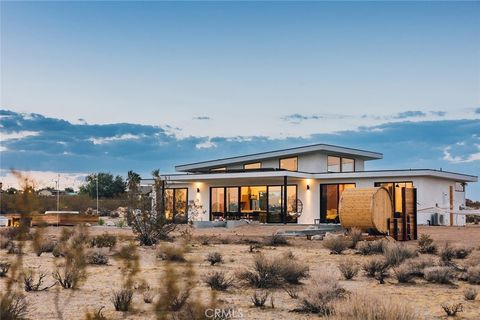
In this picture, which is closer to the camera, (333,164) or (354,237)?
(354,237)

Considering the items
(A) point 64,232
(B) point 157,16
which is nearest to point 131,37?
(B) point 157,16

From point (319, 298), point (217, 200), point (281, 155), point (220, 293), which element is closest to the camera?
point (319, 298)

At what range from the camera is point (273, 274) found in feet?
33.4

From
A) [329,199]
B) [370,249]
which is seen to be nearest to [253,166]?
[329,199]

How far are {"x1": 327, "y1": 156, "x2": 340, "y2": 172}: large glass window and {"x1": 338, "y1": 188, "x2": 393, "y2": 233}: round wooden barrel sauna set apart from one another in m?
14.7

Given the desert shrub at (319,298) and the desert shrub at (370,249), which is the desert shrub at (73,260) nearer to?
the desert shrub at (319,298)

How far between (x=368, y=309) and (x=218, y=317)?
1614mm

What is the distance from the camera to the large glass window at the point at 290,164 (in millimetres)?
35850

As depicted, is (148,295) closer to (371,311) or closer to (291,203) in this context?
(371,311)

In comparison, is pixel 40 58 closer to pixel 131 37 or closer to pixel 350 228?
pixel 131 37

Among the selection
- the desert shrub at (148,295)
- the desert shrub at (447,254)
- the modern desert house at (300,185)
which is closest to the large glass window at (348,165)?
the modern desert house at (300,185)

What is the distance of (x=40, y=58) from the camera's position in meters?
13.8

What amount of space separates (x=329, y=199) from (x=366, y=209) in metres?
13.9

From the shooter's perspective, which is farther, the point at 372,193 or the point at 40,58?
the point at 372,193
